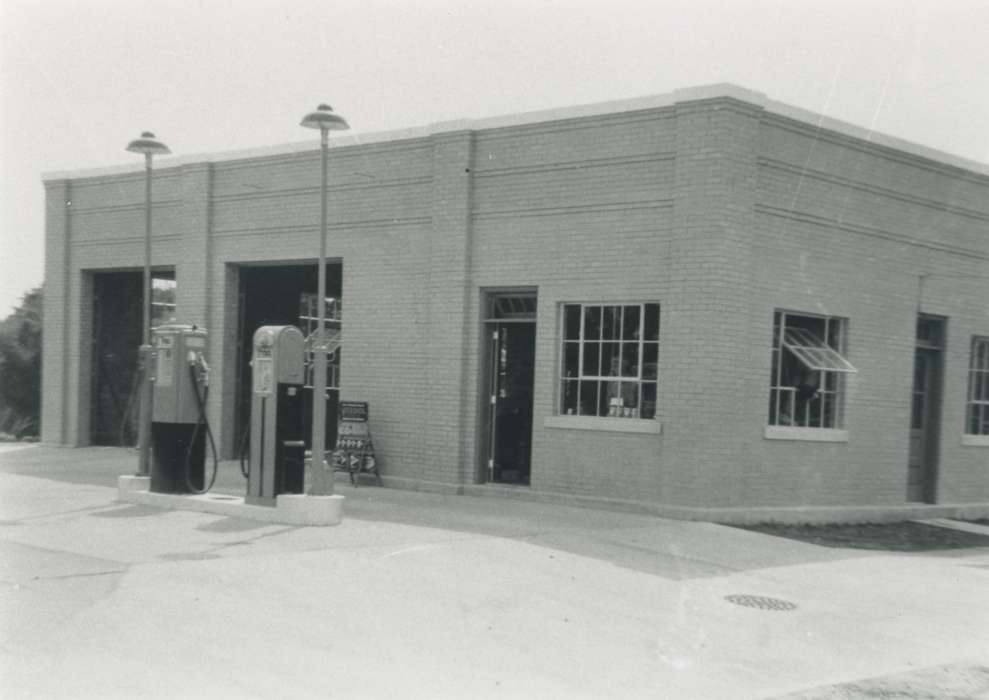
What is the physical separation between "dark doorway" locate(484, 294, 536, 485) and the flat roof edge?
7.99 ft

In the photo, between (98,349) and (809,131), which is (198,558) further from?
(98,349)

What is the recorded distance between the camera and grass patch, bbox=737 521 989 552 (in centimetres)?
1270

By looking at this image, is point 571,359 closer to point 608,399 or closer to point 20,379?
point 608,399

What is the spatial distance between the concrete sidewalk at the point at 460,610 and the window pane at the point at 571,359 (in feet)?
7.41

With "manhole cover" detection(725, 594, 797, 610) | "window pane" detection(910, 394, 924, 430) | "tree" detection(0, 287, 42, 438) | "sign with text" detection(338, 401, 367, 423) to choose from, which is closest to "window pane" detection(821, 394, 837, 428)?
"window pane" detection(910, 394, 924, 430)

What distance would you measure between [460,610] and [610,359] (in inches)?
244

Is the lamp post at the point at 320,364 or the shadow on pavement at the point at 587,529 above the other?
the lamp post at the point at 320,364

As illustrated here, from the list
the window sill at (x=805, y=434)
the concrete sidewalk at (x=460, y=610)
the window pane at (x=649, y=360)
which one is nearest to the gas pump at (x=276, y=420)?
the concrete sidewalk at (x=460, y=610)

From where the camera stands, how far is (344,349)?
1591cm

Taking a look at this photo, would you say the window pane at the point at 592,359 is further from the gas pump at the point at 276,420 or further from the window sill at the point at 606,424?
the gas pump at the point at 276,420

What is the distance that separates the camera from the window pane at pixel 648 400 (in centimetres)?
1316

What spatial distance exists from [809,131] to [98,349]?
13.2 meters

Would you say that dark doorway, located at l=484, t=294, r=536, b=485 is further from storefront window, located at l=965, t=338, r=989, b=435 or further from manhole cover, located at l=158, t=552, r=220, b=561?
storefront window, located at l=965, t=338, r=989, b=435

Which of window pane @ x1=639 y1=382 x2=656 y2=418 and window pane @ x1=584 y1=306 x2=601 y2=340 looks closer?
window pane @ x1=639 y1=382 x2=656 y2=418
